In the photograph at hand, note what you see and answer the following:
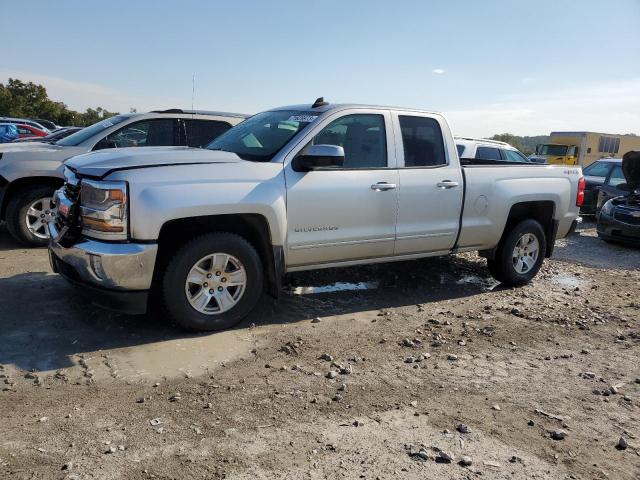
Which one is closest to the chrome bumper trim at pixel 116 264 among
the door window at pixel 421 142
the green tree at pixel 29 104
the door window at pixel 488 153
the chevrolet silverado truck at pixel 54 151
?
the door window at pixel 421 142

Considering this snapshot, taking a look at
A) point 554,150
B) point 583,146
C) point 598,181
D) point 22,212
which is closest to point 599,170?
point 598,181

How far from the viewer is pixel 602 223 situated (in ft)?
33.8

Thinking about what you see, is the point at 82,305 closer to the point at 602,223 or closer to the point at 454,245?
the point at 454,245

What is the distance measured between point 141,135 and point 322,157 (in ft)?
13.0

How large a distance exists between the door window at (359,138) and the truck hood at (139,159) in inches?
37.2

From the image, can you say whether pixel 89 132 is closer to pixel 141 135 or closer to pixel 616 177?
pixel 141 135

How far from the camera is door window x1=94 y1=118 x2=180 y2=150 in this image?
750cm

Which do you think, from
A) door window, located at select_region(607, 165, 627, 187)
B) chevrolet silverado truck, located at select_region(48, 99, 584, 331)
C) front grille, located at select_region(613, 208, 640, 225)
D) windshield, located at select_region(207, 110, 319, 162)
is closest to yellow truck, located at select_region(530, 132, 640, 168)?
door window, located at select_region(607, 165, 627, 187)

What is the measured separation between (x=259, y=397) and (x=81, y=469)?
117cm

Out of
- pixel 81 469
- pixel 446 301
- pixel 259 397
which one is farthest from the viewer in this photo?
pixel 446 301

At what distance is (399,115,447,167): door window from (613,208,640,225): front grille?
5921 mm

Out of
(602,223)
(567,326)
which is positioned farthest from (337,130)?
(602,223)

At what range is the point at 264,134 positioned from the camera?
525 centimetres

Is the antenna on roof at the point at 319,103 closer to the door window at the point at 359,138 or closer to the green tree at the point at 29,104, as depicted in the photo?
the door window at the point at 359,138
